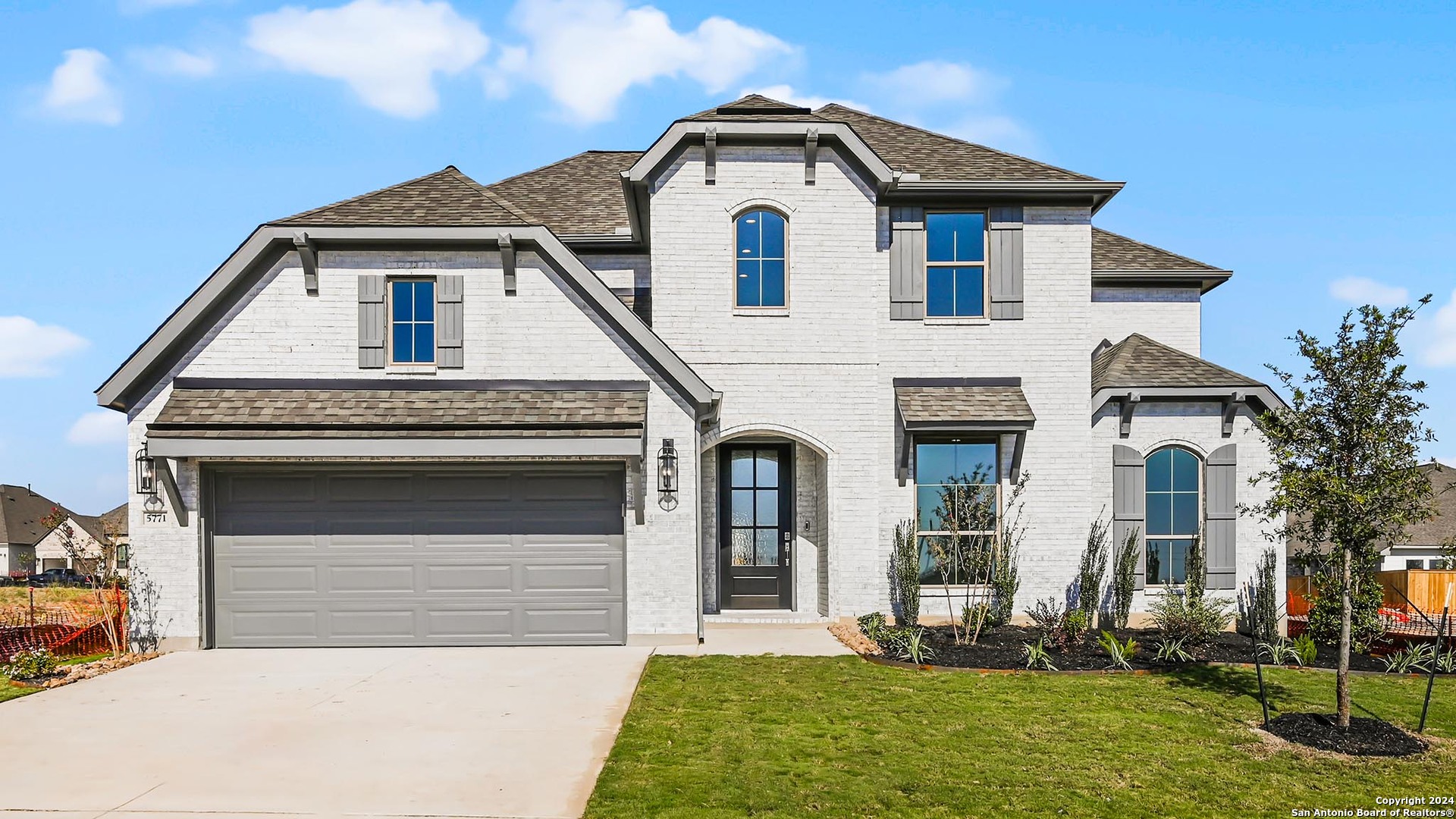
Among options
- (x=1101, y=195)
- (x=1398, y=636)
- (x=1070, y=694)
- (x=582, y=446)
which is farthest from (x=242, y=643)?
(x=1398, y=636)

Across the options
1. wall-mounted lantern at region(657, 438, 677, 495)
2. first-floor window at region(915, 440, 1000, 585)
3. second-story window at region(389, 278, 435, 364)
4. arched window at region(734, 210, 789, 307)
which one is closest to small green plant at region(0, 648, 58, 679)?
second-story window at region(389, 278, 435, 364)

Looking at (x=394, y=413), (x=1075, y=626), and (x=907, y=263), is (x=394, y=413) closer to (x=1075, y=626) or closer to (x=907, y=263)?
(x=907, y=263)

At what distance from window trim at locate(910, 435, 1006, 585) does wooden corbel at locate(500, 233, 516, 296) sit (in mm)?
6059

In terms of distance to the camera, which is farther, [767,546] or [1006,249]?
[767,546]

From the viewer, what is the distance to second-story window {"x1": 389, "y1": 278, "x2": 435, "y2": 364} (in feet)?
44.1

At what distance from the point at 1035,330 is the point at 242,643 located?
38.3 ft

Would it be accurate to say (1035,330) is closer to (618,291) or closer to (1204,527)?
(1204,527)

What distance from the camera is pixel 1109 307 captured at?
17.4 m

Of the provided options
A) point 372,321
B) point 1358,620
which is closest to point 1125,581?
point 1358,620

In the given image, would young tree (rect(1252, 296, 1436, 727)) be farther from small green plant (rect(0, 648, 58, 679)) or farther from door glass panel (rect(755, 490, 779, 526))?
small green plant (rect(0, 648, 58, 679))

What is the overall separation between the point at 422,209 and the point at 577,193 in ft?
17.0

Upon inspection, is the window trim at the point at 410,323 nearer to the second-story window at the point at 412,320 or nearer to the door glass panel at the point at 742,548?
the second-story window at the point at 412,320

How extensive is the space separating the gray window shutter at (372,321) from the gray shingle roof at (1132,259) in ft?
36.6

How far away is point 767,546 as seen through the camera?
15.7 m
